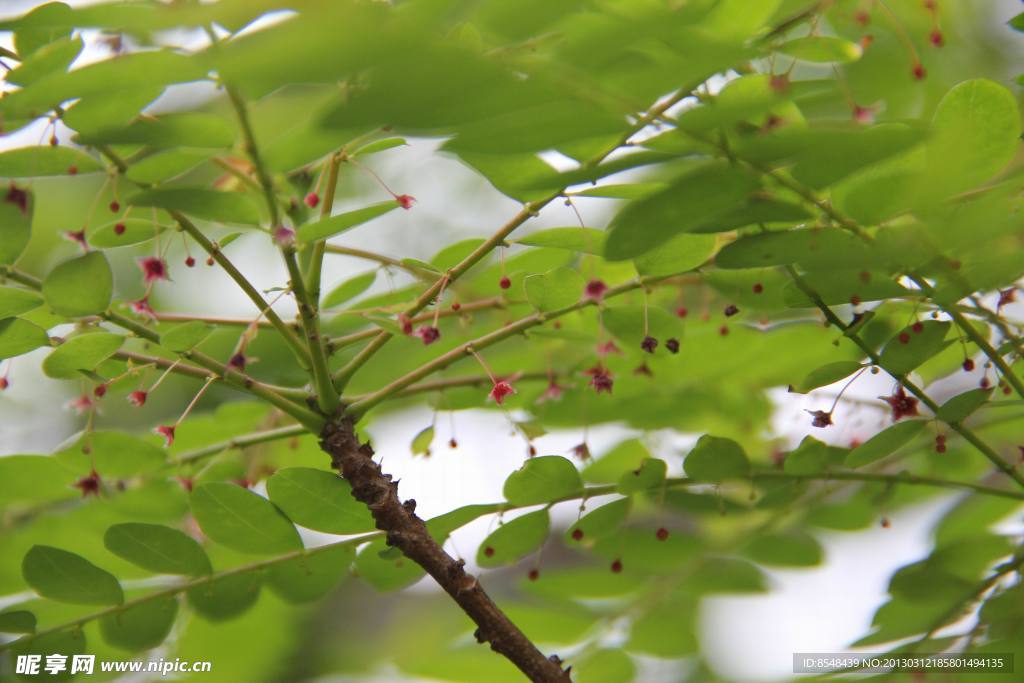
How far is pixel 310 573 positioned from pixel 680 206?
94 cm

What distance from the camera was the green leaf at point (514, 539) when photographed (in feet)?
5.09

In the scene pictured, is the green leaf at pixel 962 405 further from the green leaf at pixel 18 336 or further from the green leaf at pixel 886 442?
the green leaf at pixel 18 336

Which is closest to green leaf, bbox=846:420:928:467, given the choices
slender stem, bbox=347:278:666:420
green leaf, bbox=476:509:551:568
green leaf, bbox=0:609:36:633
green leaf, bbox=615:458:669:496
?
green leaf, bbox=615:458:669:496

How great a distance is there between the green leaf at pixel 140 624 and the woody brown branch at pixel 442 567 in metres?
0.52

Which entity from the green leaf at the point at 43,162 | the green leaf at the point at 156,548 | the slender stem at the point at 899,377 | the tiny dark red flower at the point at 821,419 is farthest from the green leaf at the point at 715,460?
the green leaf at the point at 43,162

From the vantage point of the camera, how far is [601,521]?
1.60m

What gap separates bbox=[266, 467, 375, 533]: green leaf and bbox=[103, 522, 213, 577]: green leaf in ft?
0.62

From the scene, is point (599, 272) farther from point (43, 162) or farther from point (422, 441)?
point (43, 162)

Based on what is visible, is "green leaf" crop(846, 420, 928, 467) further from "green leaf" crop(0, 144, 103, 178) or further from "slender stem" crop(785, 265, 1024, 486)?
"green leaf" crop(0, 144, 103, 178)

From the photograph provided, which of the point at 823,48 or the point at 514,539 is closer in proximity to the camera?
the point at 823,48

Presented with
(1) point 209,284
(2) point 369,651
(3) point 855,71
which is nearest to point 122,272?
(1) point 209,284

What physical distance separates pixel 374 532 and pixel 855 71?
147cm

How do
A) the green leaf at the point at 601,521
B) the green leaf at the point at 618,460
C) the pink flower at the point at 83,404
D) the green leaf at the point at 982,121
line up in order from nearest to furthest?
the green leaf at the point at 982,121, the green leaf at the point at 601,521, the pink flower at the point at 83,404, the green leaf at the point at 618,460

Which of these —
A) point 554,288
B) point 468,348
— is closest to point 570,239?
point 554,288
